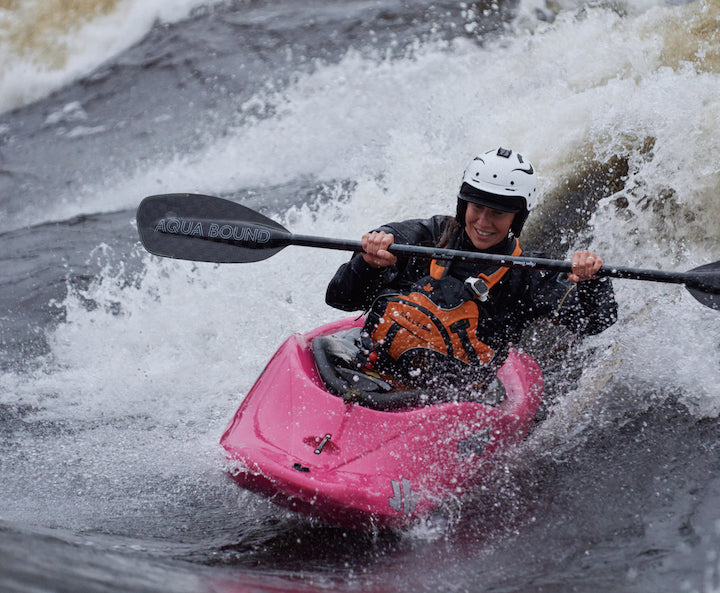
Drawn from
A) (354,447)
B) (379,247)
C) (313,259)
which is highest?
(379,247)

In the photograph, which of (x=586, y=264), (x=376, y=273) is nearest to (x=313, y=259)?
(x=376, y=273)

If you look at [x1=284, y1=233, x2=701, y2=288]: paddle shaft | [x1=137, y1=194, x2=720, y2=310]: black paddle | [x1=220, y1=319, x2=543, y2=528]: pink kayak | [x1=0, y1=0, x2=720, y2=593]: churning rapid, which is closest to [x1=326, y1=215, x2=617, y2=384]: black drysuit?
[x1=284, y1=233, x2=701, y2=288]: paddle shaft

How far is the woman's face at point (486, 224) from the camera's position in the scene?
3.06 metres

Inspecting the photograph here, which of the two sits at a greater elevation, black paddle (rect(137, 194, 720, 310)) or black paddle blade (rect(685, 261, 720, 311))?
black paddle (rect(137, 194, 720, 310))

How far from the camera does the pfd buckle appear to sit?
9.78ft

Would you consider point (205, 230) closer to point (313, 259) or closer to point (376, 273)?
point (376, 273)

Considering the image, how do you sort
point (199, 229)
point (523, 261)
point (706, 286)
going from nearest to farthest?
point (523, 261) → point (706, 286) → point (199, 229)

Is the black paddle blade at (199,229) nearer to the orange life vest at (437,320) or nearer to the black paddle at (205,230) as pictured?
the black paddle at (205,230)

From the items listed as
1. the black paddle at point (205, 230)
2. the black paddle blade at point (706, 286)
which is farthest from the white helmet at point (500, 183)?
the black paddle at point (205, 230)

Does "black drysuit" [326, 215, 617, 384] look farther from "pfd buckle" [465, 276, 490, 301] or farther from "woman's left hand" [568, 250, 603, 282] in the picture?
"woman's left hand" [568, 250, 603, 282]

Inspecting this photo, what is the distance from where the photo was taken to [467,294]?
3.01 metres

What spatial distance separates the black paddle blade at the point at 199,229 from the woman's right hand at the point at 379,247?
0.60 metres

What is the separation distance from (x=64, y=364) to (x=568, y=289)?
10.1 ft

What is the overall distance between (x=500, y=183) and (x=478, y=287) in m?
0.42
